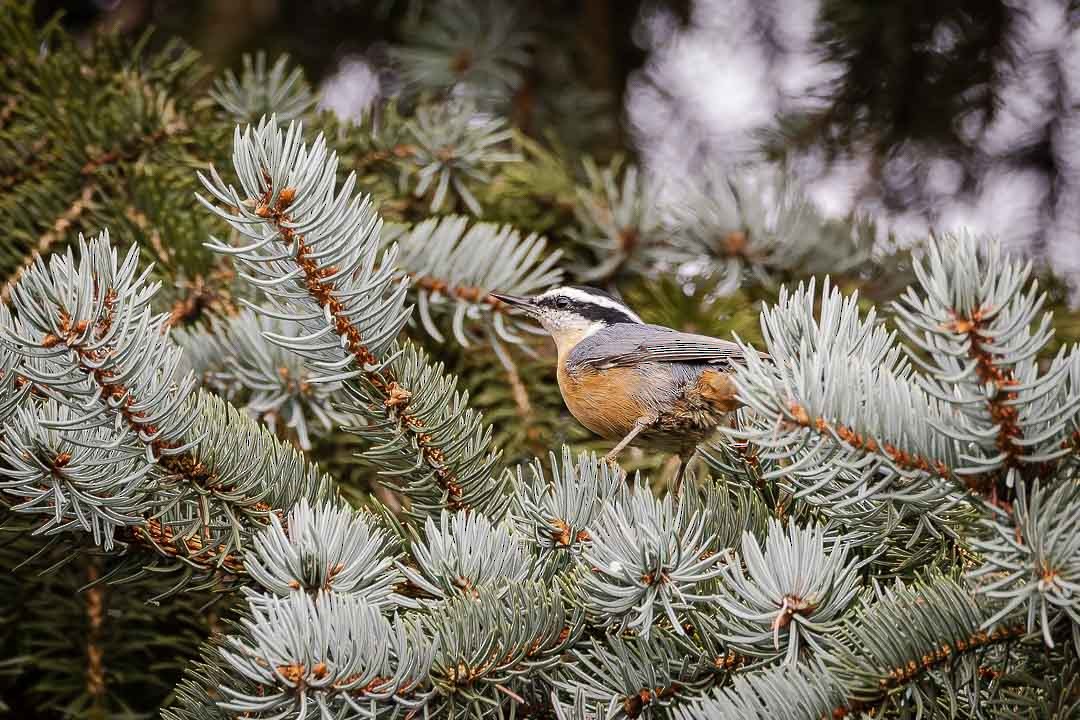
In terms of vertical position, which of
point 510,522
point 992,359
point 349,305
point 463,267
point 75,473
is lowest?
point 75,473

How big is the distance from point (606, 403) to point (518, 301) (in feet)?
1.02

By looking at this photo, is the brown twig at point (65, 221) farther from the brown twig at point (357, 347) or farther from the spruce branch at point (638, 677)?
the spruce branch at point (638, 677)

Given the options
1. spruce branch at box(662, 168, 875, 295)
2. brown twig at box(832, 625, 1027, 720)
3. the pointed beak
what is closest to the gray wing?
the pointed beak

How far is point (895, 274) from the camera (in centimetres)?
266

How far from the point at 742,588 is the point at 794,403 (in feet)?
0.77

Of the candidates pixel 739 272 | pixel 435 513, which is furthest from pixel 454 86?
pixel 435 513

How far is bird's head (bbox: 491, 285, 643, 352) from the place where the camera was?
2.28 metres

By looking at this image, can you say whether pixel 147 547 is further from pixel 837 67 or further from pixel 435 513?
pixel 837 67

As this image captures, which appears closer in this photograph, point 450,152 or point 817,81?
point 450,152

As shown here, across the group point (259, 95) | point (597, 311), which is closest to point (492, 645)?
point (597, 311)

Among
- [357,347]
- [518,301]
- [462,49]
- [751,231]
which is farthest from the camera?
[462,49]

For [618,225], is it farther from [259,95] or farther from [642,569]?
[642,569]

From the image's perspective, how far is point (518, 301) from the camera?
7.22 ft

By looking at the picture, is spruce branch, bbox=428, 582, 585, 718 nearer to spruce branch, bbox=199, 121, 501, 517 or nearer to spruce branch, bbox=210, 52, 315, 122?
spruce branch, bbox=199, 121, 501, 517
